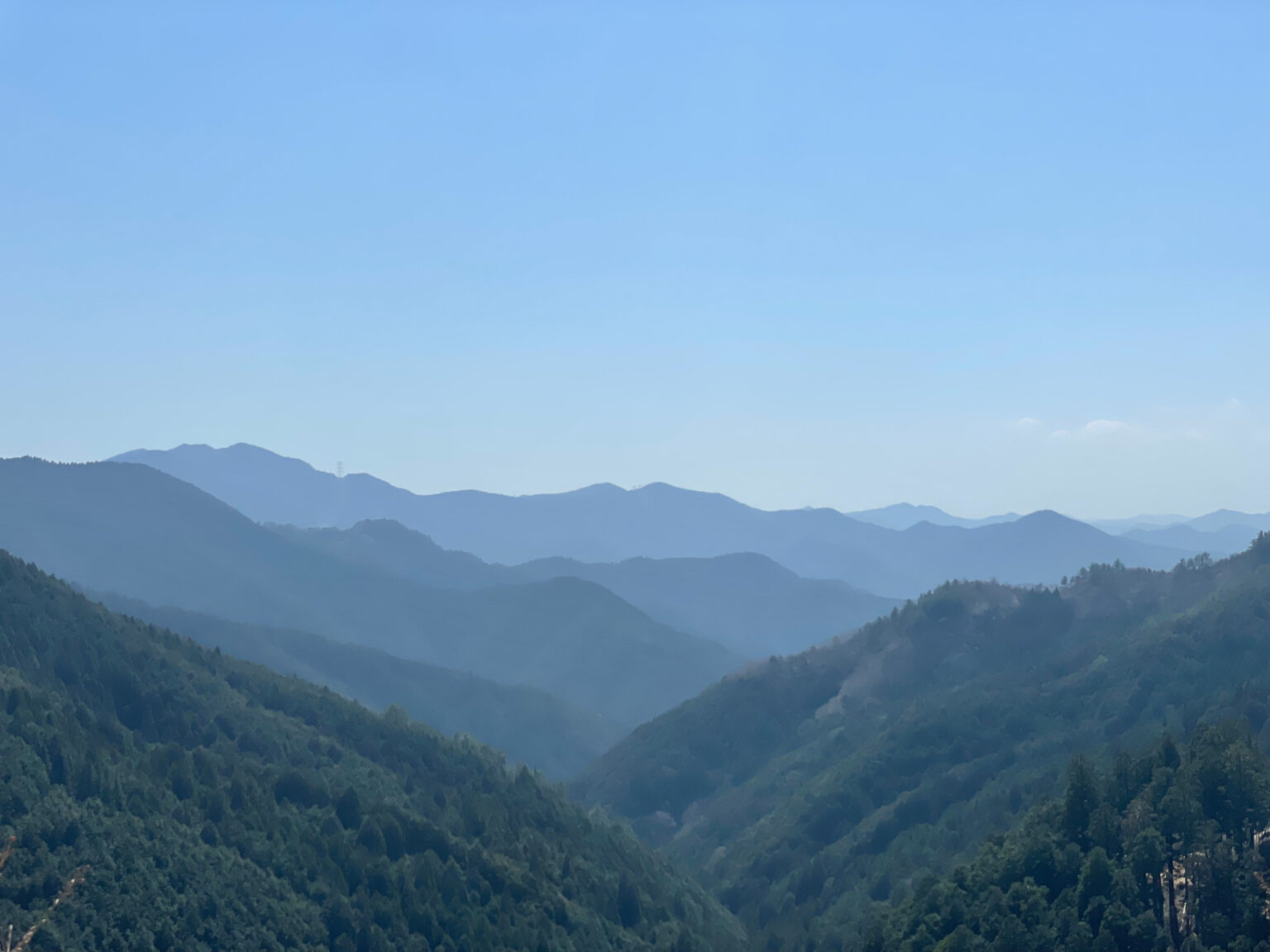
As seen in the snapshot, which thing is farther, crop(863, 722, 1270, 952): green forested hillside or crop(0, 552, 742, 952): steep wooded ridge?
crop(0, 552, 742, 952): steep wooded ridge

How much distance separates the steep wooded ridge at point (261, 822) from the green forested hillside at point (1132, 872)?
142 ft

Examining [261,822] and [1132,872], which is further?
[261,822]

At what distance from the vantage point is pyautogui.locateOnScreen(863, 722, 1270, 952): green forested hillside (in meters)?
83.9

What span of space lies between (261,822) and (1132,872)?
8720cm

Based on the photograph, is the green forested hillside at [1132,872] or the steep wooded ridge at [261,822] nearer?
the green forested hillside at [1132,872]

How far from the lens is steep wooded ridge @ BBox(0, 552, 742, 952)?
10231 centimetres

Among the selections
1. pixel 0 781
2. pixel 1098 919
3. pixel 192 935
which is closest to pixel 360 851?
pixel 192 935

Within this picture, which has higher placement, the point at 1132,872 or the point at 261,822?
the point at 1132,872

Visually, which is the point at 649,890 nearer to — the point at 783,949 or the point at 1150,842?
the point at 783,949

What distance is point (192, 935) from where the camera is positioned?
99875mm

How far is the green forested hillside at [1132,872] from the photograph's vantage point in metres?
83.9

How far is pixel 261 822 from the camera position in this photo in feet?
409

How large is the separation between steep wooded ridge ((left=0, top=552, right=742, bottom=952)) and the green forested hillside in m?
43.3

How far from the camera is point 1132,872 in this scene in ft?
296
